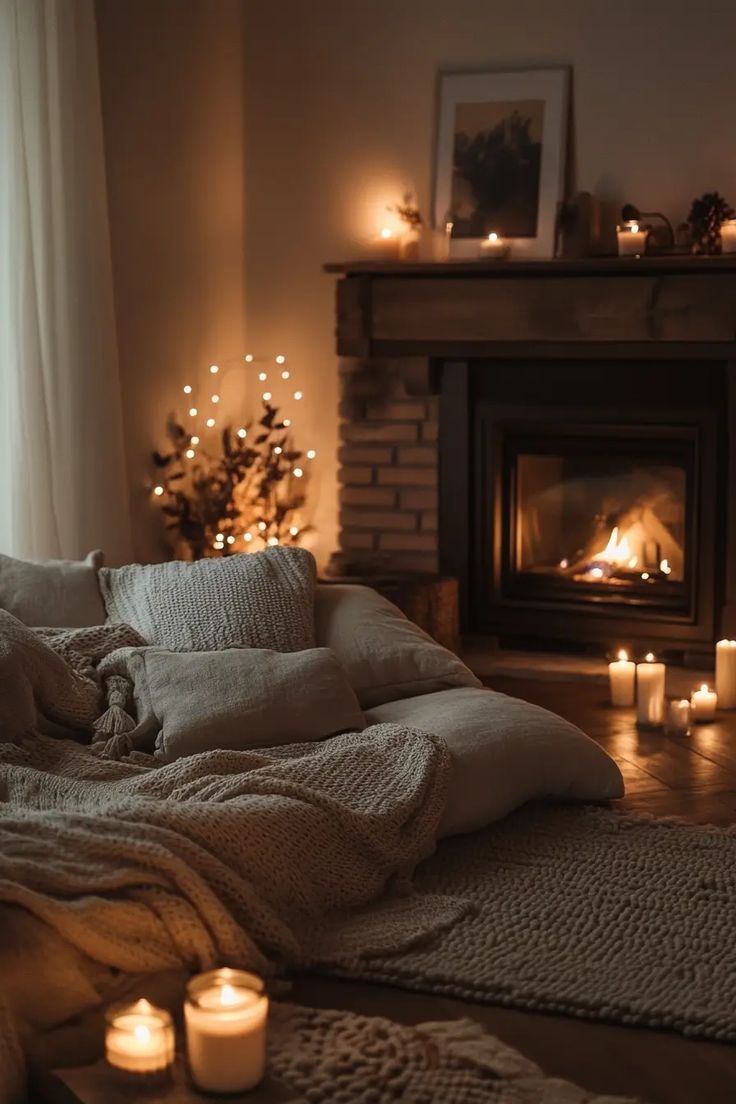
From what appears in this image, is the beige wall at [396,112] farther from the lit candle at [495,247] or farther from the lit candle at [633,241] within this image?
the lit candle at [495,247]

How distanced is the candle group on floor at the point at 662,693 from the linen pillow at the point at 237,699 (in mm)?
1016

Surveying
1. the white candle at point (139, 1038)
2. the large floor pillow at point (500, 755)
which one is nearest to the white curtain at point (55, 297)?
the large floor pillow at point (500, 755)

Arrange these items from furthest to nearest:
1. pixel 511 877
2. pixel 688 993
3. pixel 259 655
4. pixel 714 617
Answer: pixel 714 617 → pixel 259 655 → pixel 511 877 → pixel 688 993

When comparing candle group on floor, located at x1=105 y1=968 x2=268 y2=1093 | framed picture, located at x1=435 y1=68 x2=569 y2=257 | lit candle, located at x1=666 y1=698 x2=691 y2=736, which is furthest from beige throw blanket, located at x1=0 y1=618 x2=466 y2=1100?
framed picture, located at x1=435 y1=68 x2=569 y2=257

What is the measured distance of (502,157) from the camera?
466cm

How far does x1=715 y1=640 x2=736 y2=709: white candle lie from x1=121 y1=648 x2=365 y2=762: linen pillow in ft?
4.43

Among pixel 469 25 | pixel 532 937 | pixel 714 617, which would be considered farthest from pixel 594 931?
pixel 469 25

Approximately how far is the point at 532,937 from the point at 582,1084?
444mm

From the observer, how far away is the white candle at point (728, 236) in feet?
14.0

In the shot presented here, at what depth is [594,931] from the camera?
8.20 feet

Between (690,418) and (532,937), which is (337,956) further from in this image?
(690,418)

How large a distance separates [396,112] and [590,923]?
303 cm

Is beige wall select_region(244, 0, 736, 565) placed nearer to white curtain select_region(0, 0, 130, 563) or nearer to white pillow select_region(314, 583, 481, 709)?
white curtain select_region(0, 0, 130, 563)

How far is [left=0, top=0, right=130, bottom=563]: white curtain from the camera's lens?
4.01 metres
